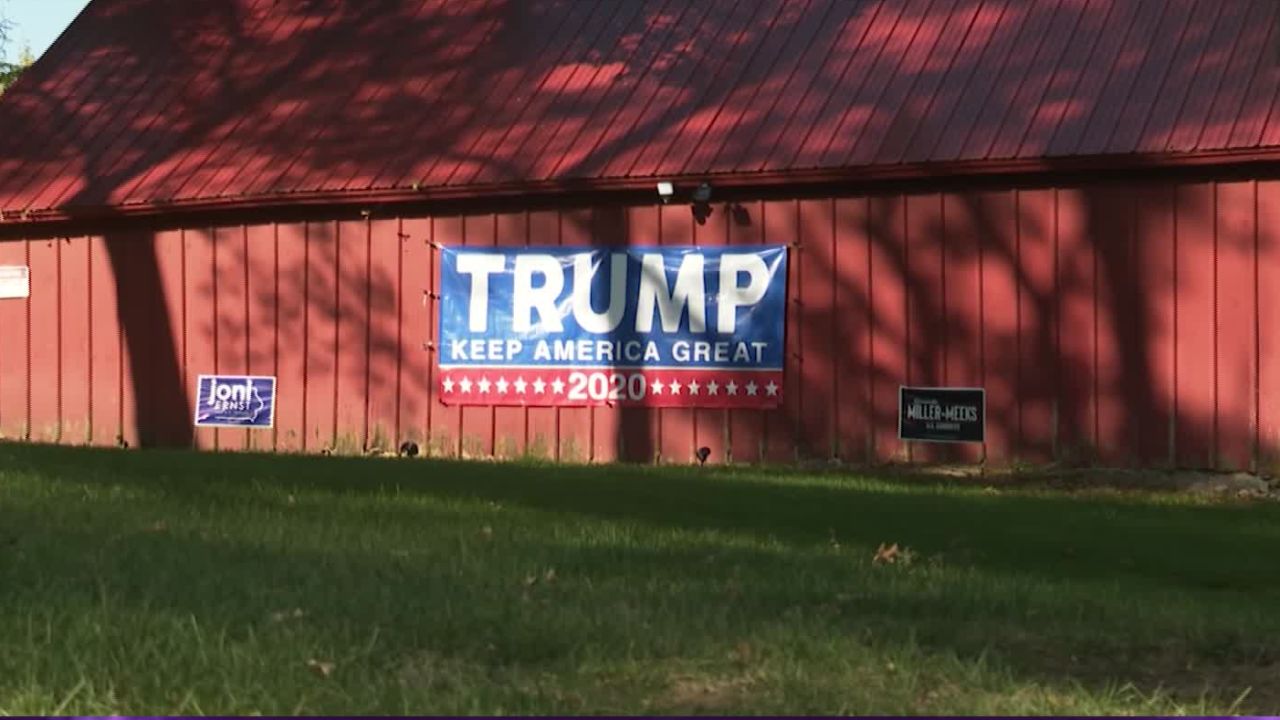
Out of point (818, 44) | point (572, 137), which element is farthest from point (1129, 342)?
point (572, 137)

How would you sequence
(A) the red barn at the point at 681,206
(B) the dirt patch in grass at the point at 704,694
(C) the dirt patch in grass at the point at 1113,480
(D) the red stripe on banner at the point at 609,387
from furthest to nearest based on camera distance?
(D) the red stripe on banner at the point at 609,387
(A) the red barn at the point at 681,206
(C) the dirt patch in grass at the point at 1113,480
(B) the dirt patch in grass at the point at 704,694

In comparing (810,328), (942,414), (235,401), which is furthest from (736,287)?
(235,401)

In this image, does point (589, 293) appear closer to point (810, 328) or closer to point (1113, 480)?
point (810, 328)

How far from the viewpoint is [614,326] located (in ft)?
57.4

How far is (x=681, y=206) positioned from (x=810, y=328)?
A: 170cm

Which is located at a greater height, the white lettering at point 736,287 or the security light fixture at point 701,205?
the security light fixture at point 701,205

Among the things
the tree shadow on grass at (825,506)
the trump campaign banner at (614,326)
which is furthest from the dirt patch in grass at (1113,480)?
the trump campaign banner at (614,326)

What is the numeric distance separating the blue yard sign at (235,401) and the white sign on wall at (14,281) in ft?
8.22

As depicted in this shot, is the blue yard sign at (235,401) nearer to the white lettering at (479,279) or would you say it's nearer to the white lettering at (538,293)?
the white lettering at (479,279)

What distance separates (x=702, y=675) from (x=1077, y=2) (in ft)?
42.1

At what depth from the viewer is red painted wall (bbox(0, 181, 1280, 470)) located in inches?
603

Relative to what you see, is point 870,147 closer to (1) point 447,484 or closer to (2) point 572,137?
(2) point 572,137

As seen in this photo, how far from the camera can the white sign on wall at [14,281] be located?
66.4ft

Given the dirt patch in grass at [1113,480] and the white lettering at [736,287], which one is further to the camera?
the white lettering at [736,287]
